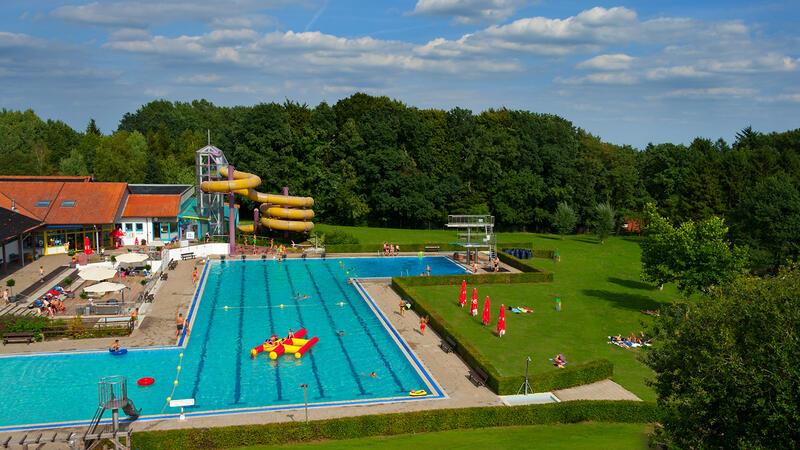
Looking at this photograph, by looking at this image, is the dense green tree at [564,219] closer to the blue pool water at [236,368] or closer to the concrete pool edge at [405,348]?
the concrete pool edge at [405,348]

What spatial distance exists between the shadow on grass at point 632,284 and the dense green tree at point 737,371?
29369 mm

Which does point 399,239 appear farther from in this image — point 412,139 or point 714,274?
point 714,274

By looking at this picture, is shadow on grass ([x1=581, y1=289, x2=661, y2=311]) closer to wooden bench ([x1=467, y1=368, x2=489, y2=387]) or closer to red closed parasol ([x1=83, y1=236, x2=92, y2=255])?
wooden bench ([x1=467, y1=368, x2=489, y2=387])

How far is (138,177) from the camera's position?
7488 centimetres

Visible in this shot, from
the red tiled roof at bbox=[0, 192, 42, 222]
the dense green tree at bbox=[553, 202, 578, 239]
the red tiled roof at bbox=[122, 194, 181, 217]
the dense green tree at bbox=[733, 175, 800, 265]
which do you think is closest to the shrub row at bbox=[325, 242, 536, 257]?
the dense green tree at bbox=[553, 202, 578, 239]

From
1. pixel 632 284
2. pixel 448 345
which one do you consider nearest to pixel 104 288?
pixel 448 345

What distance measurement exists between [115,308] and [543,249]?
37.2 metres

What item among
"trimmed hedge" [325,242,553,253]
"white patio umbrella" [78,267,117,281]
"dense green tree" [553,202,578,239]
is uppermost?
"dense green tree" [553,202,578,239]

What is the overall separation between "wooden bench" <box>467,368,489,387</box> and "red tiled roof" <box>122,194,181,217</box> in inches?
1372

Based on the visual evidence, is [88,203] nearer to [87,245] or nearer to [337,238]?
[87,245]

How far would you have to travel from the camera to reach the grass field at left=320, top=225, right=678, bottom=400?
29641mm

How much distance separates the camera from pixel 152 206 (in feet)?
178

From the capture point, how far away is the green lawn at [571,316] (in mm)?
29584

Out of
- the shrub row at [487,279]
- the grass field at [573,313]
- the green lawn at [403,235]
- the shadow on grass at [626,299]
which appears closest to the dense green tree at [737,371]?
the grass field at [573,313]
